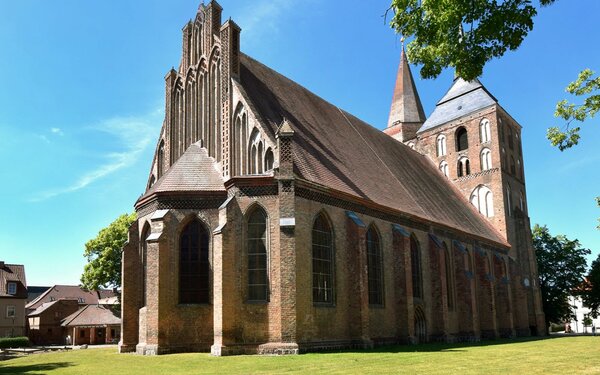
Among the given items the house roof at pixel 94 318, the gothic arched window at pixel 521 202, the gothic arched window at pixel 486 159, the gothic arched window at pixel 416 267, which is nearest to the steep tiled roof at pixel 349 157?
the gothic arched window at pixel 416 267

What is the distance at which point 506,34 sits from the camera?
10.4 metres

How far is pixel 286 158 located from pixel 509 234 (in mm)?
26009

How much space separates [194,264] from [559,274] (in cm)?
3782

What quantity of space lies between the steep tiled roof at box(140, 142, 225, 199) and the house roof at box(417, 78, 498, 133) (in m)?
26.4

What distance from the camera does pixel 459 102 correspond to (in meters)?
45.9

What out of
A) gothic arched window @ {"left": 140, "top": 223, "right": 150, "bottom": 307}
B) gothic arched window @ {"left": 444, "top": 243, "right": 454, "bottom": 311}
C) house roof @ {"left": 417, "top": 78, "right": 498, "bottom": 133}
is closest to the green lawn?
gothic arched window @ {"left": 140, "top": 223, "right": 150, "bottom": 307}

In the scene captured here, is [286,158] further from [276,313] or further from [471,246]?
[471,246]

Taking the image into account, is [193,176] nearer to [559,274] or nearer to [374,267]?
[374,267]

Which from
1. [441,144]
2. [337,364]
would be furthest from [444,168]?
[337,364]

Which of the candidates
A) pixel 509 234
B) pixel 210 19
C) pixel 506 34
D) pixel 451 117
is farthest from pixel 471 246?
pixel 506 34

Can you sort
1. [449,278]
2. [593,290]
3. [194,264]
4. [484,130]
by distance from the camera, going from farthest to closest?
[593,290] < [484,130] < [449,278] < [194,264]

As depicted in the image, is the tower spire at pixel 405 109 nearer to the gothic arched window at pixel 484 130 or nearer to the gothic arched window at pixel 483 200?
the gothic arched window at pixel 484 130

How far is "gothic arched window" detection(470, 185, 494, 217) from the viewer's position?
41.2 metres

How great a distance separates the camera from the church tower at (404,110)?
49.2 meters
